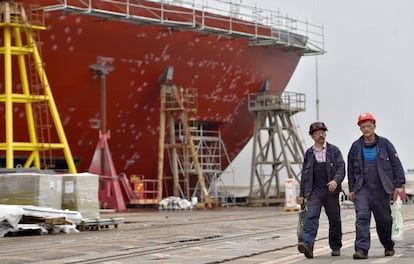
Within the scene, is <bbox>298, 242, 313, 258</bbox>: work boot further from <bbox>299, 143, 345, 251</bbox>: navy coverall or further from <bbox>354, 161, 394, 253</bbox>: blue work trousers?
<bbox>354, 161, 394, 253</bbox>: blue work trousers

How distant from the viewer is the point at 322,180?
11.8 meters

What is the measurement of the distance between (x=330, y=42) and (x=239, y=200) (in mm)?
9428

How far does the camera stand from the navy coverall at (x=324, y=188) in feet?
38.4

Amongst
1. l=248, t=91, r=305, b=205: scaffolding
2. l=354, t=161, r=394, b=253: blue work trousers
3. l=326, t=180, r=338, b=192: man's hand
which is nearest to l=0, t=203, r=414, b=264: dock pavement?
l=354, t=161, r=394, b=253: blue work trousers

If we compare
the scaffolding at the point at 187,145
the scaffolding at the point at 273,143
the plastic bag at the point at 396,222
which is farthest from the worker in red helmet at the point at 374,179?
the scaffolding at the point at 273,143

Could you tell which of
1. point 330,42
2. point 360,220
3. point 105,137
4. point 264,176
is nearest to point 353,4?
point 330,42

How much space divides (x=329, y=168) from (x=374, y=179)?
66cm

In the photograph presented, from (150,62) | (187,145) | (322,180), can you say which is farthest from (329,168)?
(187,145)

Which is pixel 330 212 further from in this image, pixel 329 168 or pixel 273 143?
pixel 273 143

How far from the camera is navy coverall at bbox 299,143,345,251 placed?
1170 centimetres

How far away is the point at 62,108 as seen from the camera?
115 feet

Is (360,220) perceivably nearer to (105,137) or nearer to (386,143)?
(386,143)

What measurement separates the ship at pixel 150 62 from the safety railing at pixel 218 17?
0.16ft

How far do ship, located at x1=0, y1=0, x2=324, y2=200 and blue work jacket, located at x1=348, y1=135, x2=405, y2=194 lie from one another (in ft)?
72.3
